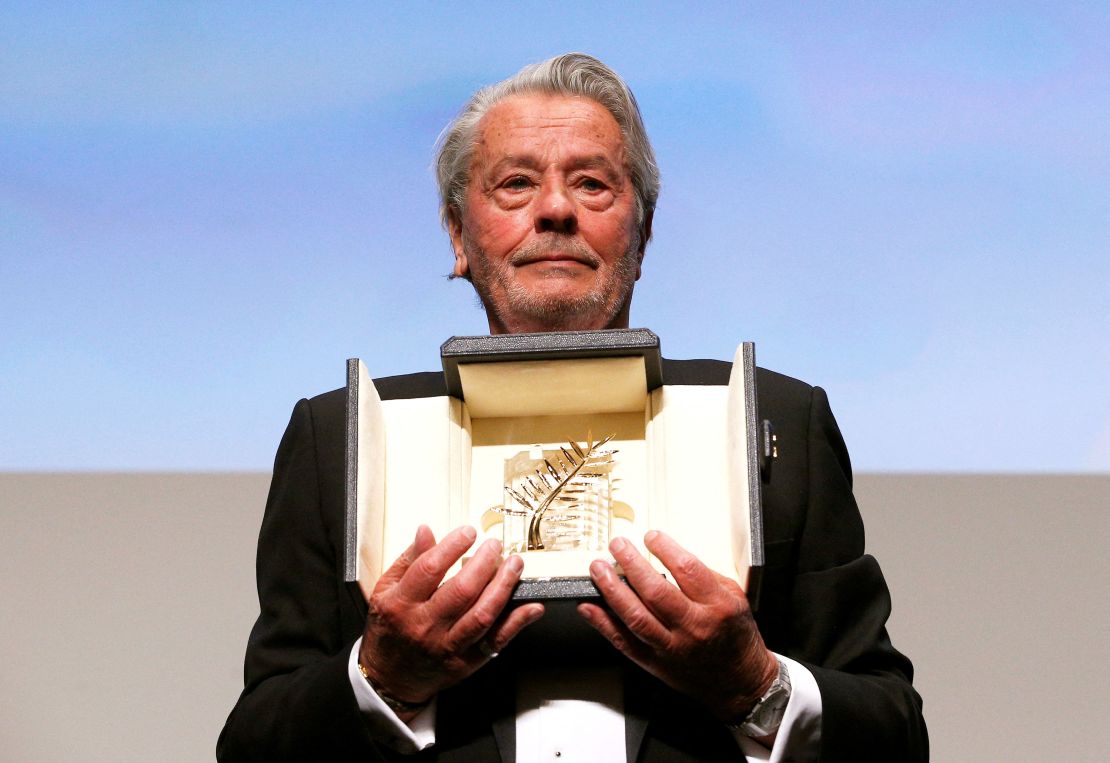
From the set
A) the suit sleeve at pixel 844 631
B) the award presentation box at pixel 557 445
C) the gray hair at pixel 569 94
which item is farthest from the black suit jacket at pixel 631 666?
the gray hair at pixel 569 94

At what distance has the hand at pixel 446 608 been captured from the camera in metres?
1.40

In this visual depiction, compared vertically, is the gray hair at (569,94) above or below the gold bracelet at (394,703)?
above

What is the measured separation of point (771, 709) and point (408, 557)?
0.43 meters

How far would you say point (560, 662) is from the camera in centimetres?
Result: 161

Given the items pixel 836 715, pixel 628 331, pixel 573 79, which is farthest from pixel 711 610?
pixel 573 79

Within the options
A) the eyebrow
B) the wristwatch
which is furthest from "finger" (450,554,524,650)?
the eyebrow

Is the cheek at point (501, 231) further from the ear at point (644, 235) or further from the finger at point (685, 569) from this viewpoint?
the finger at point (685, 569)

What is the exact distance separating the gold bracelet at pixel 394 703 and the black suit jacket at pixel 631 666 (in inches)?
0.9

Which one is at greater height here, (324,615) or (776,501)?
(776,501)

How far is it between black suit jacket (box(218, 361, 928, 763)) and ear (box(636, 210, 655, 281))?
238 millimetres

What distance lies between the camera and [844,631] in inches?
67.7

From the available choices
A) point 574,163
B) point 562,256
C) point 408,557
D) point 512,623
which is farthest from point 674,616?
point 574,163

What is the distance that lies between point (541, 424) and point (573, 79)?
0.66 meters

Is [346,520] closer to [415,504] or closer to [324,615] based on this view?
[415,504]
